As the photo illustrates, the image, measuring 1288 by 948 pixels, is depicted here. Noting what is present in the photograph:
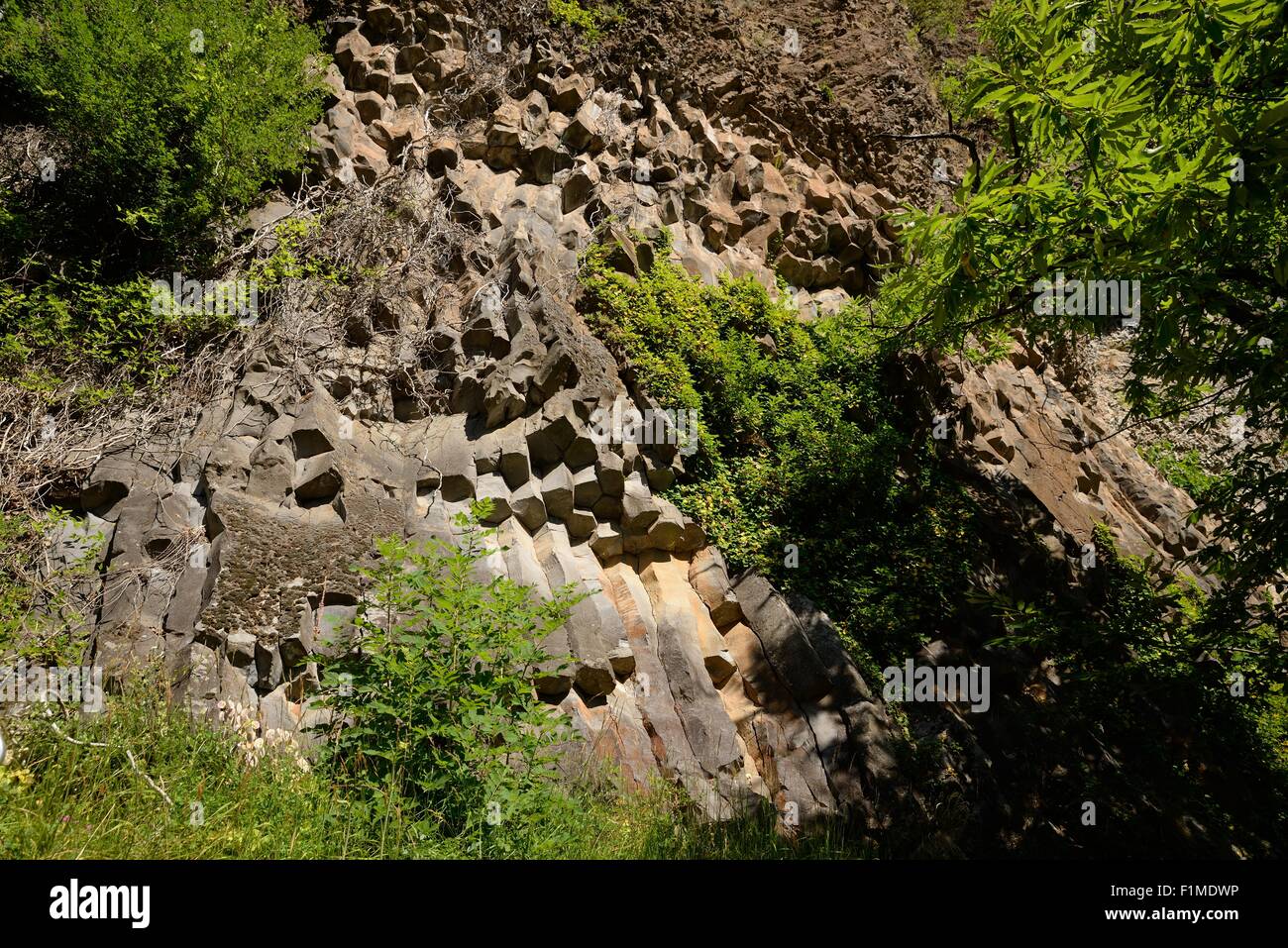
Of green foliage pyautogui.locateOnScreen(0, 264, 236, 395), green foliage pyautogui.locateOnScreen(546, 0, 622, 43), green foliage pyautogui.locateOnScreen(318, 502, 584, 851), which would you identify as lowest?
green foliage pyautogui.locateOnScreen(318, 502, 584, 851)

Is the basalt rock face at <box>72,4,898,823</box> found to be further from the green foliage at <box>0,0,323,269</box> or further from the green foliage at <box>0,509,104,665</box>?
the green foliage at <box>0,0,323,269</box>

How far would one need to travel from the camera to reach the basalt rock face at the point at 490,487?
4.92 m

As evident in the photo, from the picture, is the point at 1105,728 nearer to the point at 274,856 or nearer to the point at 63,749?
the point at 274,856

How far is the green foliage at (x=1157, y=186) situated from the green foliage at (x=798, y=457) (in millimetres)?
2914

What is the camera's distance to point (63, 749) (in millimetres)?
3295

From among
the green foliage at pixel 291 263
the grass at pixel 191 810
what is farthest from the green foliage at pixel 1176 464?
the green foliage at pixel 291 263

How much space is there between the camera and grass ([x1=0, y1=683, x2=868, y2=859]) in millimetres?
2832

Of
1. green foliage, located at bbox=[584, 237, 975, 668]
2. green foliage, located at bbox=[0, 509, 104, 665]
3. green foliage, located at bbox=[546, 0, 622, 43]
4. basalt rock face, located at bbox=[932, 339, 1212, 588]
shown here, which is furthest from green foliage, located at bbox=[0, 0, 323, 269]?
basalt rock face, located at bbox=[932, 339, 1212, 588]

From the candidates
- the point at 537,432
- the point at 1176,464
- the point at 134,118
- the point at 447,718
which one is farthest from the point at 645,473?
the point at 1176,464

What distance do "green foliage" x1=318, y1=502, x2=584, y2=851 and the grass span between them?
0.12 meters

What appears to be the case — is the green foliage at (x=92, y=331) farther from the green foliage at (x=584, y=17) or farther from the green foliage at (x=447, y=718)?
the green foliage at (x=584, y=17)

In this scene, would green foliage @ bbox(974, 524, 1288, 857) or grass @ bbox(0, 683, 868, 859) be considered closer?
grass @ bbox(0, 683, 868, 859)
